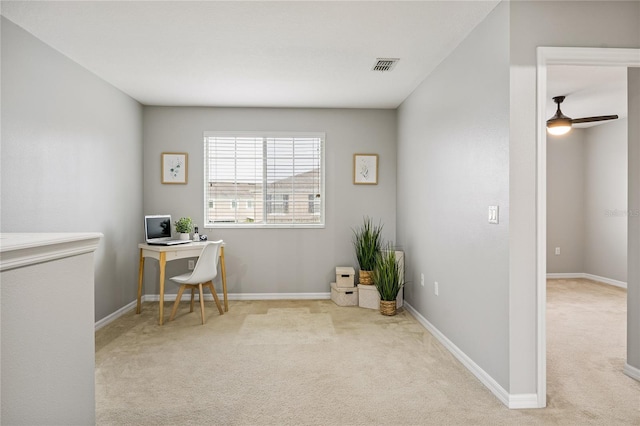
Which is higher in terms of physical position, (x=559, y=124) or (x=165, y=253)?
(x=559, y=124)

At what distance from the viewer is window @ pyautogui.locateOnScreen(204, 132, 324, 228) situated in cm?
492

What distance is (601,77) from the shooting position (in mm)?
3938

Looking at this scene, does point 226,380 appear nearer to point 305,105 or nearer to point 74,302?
point 74,302

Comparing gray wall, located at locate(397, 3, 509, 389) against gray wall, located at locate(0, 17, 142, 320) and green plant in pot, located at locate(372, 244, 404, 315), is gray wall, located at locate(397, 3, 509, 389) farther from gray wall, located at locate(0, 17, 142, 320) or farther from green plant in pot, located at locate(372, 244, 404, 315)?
gray wall, located at locate(0, 17, 142, 320)

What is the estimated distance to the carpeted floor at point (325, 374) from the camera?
7.08 ft

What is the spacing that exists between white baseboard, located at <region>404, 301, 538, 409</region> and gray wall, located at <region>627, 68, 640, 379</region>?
0.99 m

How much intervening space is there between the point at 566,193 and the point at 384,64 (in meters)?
4.69

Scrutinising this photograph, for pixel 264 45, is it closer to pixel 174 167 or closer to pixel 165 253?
pixel 165 253

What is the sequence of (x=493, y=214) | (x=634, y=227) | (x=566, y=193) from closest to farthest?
(x=493, y=214) < (x=634, y=227) < (x=566, y=193)

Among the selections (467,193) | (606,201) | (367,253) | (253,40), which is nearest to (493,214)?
(467,193)

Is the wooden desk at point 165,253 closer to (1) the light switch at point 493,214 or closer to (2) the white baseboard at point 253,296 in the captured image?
(2) the white baseboard at point 253,296

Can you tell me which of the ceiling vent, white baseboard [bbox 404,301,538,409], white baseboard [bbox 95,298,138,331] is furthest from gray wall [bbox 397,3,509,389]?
white baseboard [bbox 95,298,138,331]

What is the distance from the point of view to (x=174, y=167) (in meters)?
4.82

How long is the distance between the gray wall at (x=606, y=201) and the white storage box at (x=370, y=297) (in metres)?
3.74
